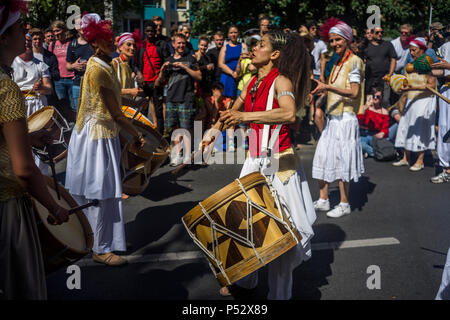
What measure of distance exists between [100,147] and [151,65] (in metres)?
5.10

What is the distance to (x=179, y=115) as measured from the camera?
28.0 feet

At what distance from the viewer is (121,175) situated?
190 inches

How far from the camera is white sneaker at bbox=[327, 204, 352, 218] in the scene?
5.86 metres

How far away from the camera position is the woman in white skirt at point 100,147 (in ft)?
14.0

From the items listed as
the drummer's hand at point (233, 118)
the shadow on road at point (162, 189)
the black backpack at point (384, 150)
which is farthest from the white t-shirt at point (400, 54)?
the drummer's hand at point (233, 118)

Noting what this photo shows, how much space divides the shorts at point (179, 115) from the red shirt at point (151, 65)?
1004 millimetres

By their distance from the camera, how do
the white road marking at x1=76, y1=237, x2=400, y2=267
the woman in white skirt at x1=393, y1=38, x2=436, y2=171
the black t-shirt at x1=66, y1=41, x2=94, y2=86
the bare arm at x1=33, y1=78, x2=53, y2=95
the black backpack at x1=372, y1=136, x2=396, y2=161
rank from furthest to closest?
the black t-shirt at x1=66, y1=41, x2=94, y2=86, the black backpack at x1=372, y1=136, x2=396, y2=161, the woman in white skirt at x1=393, y1=38, x2=436, y2=171, the bare arm at x1=33, y1=78, x2=53, y2=95, the white road marking at x1=76, y1=237, x2=400, y2=267

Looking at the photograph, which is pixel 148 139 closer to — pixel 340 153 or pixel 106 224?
pixel 106 224

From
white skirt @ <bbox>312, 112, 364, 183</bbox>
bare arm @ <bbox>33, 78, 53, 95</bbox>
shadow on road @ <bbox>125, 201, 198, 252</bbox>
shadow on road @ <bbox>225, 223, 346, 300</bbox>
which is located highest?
bare arm @ <bbox>33, 78, 53, 95</bbox>

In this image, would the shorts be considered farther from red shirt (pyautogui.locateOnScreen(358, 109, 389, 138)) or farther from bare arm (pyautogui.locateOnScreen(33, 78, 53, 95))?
red shirt (pyautogui.locateOnScreen(358, 109, 389, 138))

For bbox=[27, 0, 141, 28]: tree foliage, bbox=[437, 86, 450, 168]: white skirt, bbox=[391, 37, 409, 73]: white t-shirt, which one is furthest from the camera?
bbox=[27, 0, 141, 28]: tree foliage

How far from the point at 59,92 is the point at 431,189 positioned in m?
7.15

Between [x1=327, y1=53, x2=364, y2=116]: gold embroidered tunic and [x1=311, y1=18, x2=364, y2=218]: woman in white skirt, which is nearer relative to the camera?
[x1=327, y1=53, x2=364, y2=116]: gold embroidered tunic

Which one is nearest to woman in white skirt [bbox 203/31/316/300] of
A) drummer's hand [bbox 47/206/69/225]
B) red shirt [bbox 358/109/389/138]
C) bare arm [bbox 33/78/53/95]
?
drummer's hand [bbox 47/206/69/225]
